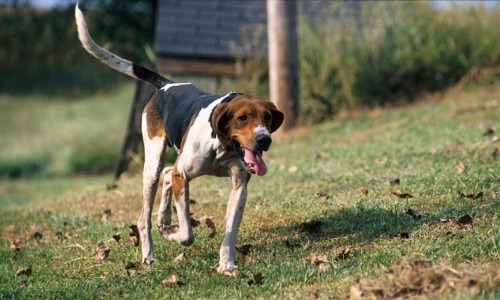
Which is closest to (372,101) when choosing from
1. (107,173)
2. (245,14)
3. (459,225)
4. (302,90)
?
(302,90)

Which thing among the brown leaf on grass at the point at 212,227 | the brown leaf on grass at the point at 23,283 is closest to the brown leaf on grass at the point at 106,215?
the brown leaf on grass at the point at 212,227

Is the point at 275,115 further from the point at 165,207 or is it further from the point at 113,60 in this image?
the point at 113,60

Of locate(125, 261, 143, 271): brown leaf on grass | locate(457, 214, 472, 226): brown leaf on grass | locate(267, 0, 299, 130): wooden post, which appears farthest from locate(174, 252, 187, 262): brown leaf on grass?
locate(267, 0, 299, 130): wooden post

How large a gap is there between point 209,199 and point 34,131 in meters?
18.1

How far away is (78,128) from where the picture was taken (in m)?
26.6

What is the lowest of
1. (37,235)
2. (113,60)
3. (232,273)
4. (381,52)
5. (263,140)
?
(37,235)

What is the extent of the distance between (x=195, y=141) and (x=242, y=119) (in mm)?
587

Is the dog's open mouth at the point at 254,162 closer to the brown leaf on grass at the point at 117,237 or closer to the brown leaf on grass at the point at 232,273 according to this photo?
the brown leaf on grass at the point at 232,273

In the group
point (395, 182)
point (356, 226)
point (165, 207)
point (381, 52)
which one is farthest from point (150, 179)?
point (381, 52)

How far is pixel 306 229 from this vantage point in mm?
7891

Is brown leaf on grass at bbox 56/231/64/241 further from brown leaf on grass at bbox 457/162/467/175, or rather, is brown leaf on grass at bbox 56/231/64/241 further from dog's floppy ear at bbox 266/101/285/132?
brown leaf on grass at bbox 457/162/467/175

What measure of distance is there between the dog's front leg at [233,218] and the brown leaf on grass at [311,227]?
3.26ft

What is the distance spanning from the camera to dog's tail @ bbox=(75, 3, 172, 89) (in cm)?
812

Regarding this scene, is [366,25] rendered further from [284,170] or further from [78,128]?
[78,128]
